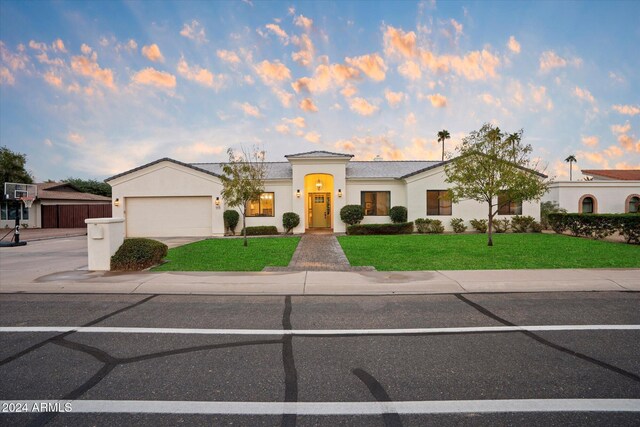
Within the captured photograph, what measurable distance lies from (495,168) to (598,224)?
27.7 feet

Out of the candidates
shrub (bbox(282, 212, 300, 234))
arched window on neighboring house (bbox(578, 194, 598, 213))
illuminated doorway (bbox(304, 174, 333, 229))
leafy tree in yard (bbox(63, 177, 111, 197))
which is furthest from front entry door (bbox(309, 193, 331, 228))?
leafy tree in yard (bbox(63, 177, 111, 197))

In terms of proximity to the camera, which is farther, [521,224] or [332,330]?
[521,224]

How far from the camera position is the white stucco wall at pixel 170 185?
1972 cm

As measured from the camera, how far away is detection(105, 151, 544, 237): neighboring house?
19781mm

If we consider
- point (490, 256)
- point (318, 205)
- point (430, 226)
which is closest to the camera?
point (490, 256)

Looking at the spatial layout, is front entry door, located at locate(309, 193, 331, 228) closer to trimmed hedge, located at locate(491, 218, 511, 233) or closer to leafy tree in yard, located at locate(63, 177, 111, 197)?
trimmed hedge, located at locate(491, 218, 511, 233)

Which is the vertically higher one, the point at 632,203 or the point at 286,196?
the point at 286,196

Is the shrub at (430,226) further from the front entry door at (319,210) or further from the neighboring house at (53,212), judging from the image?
the neighboring house at (53,212)

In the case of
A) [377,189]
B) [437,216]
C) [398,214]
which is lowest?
[437,216]

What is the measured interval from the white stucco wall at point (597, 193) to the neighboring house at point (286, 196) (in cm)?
746

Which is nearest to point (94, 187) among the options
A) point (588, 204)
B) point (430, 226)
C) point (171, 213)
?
point (171, 213)

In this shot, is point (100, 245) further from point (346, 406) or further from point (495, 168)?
point (495, 168)

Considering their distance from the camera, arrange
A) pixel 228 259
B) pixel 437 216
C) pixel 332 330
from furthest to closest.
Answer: pixel 437 216
pixel 228 259
pixel 332 330

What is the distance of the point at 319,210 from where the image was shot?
2323 cm
